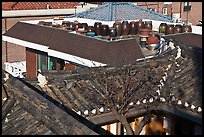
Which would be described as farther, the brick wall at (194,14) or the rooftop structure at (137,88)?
the brick wall at (194,14)

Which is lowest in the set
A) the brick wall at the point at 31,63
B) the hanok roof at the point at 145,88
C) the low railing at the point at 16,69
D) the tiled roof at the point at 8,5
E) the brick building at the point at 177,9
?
the low railing at the point at 16,69

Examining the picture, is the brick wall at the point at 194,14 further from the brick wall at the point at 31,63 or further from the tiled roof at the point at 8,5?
the brick wall at the point at 31,63

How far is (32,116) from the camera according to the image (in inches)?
263

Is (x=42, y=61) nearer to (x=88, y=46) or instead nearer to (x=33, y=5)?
(x=88, y=46)

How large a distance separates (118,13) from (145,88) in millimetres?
10899

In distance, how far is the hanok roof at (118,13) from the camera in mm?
19516

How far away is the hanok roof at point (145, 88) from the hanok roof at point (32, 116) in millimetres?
1560

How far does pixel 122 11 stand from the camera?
66.1ft

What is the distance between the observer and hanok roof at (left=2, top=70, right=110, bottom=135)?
243 inches

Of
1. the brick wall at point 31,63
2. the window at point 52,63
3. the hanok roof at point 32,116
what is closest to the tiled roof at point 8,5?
the brick wall at point 31,63

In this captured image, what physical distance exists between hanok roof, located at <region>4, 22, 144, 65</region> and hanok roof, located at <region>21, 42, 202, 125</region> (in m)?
1.86

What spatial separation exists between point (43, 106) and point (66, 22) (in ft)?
38.8

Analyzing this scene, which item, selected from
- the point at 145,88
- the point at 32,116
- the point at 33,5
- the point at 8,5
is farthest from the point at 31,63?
the point at 32,116

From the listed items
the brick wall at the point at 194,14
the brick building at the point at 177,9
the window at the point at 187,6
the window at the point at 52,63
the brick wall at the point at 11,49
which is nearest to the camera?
the window at the point at 52,63
